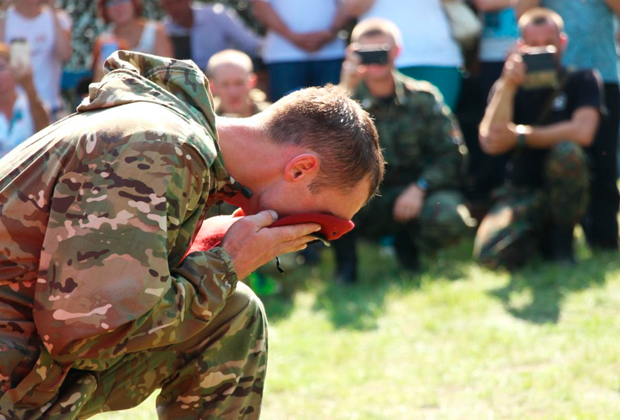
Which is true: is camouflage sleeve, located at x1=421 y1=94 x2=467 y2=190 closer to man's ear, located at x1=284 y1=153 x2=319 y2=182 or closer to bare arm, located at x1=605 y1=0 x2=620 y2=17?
bare arm, located at x1=605 y1=0 x2=620 y2=17

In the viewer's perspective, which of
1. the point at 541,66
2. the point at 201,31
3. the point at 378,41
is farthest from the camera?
the point at 201,31

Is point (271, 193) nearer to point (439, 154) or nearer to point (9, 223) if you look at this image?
point (9, 223)

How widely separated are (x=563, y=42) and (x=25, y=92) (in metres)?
3.91

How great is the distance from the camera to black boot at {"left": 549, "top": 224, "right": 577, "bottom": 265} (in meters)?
5.74

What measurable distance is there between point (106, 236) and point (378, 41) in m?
4.15

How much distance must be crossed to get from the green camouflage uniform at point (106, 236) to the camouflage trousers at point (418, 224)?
3.42 meters

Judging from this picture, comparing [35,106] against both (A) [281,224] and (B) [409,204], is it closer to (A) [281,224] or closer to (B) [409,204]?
(B) [409,204]

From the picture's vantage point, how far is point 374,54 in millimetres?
5820

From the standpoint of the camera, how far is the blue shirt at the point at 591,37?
20.5ft

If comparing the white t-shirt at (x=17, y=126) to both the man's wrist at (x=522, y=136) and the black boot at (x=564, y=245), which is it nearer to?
the man's wrist at (x=522, y=136)

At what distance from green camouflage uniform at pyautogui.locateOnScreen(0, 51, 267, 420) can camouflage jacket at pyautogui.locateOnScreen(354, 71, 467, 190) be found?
11.8 ft

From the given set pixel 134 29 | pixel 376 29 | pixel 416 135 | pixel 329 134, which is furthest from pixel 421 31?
pixel 329 134

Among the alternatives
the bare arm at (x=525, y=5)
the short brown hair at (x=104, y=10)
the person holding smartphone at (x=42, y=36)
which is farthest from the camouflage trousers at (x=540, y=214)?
the person holding smartphone at (x=42, y=36)

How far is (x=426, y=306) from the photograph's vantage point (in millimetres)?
5121
